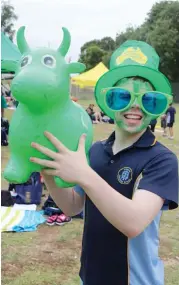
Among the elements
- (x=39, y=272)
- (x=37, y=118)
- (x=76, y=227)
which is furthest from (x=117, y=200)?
(x=76, y=227)

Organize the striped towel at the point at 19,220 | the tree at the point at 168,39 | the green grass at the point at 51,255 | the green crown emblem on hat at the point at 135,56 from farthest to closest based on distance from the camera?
1. the tree at the point at 168,39
2. the striped towel at the point at 19,220
3. the green grass at the point at 51,255
4. the green crown emblem on hat at the point at 135,56

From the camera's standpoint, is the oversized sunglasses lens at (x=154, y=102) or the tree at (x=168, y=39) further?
the tree at (x=168, y=39)

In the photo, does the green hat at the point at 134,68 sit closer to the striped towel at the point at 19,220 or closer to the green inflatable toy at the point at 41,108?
the green inflatable toy at the point at 41,108

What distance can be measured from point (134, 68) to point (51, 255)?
2.83 metres

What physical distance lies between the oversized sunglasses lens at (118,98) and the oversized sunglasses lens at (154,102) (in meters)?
0.06

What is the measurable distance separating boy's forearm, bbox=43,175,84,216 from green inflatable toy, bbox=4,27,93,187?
14cm

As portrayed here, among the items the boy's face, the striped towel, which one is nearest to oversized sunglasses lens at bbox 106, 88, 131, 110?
the boy's face

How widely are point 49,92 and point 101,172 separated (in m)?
0.41

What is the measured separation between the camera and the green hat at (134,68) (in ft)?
4.89

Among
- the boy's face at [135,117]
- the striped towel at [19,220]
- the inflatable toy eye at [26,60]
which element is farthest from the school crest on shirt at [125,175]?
the striped towel at [19,220]

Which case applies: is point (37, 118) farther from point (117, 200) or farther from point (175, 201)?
point (175, 201)

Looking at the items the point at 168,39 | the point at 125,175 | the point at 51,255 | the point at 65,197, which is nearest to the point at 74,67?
the point at 125,175

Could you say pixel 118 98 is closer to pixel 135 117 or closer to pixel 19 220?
pixel 135 117

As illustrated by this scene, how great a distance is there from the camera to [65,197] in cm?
165
